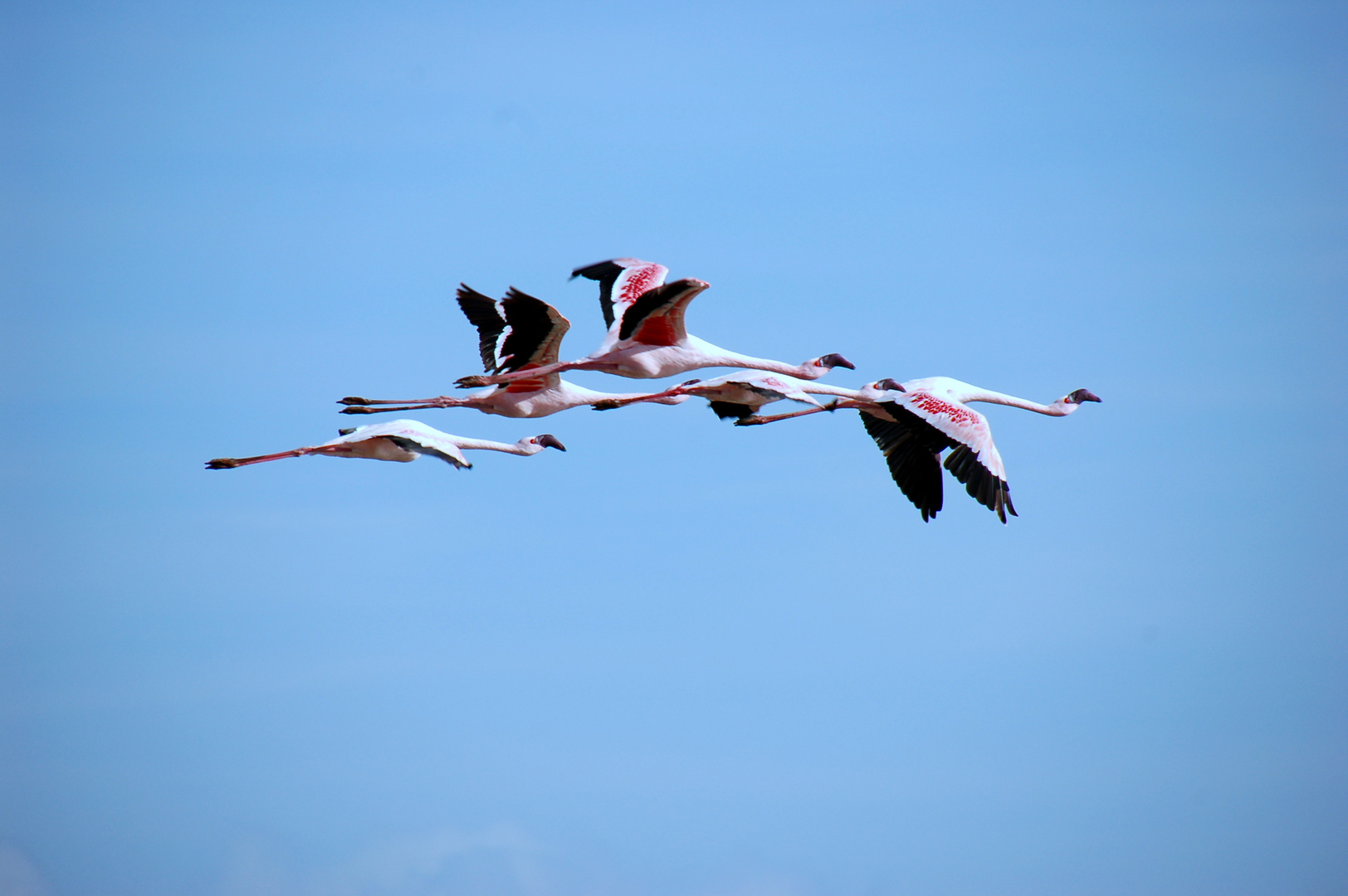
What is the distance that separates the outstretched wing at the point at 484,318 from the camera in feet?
78.4

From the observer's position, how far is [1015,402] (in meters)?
25.8

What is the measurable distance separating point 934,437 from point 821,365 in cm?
202

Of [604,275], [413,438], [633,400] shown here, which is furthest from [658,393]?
[413,438]

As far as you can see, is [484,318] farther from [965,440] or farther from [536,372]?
[965,440]

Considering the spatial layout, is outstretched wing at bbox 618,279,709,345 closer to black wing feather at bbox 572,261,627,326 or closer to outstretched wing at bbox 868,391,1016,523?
black wing feather at bbox 572,261,627,326

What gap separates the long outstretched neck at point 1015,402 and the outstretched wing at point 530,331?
252 inches

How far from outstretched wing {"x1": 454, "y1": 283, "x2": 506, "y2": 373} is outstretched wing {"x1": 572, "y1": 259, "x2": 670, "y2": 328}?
1524 millimetres

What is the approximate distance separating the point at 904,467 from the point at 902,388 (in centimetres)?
131

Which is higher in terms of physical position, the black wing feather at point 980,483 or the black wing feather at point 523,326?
the black wing feather at point 523,326

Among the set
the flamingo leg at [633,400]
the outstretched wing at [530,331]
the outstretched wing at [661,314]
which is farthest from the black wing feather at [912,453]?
the outstretched wing at [530,331]

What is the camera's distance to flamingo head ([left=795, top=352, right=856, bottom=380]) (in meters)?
23.3

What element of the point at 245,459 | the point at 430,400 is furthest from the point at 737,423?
the point at 245,459

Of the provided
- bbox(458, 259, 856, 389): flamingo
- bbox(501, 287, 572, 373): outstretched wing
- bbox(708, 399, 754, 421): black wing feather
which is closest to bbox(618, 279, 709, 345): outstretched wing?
bbox(458, 259, 856, 389): flamingo

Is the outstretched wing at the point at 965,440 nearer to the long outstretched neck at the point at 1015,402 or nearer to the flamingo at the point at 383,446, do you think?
the long outstretched neck at the point at 1015,402
